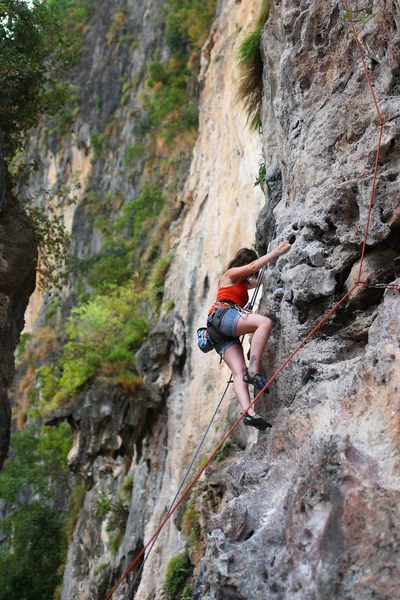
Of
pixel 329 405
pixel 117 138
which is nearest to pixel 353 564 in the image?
pixel 329 405

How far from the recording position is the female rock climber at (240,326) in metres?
5.56

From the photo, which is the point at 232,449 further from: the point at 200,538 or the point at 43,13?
the point at 43,13

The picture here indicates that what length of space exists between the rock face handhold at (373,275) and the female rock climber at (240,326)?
853mm

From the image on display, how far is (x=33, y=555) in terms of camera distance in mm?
18609

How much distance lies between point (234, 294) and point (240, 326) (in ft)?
1.56

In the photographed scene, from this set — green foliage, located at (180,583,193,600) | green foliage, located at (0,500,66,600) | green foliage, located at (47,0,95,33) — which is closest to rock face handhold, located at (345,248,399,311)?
green foliage, located at (180,583,193,600)

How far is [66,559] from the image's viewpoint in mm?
18266

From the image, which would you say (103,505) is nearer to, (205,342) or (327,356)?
(205,342)

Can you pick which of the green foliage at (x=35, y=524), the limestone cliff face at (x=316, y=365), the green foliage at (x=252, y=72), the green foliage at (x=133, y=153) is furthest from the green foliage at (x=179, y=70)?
the green foliage at (x=252, y=72)

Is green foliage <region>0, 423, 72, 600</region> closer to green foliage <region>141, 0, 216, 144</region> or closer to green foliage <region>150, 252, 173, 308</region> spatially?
green foliage <region>150, 252, 173, 308</region>

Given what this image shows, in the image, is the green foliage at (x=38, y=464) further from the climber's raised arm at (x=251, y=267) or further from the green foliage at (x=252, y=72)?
the climber's raised arm at (x=251, y=267)

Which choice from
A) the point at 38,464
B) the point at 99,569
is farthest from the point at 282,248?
the point at 38,464

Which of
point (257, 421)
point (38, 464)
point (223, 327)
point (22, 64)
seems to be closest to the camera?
point (257, 421)

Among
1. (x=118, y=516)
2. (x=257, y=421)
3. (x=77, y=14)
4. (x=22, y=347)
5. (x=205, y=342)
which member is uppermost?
(x=77, y=14)
